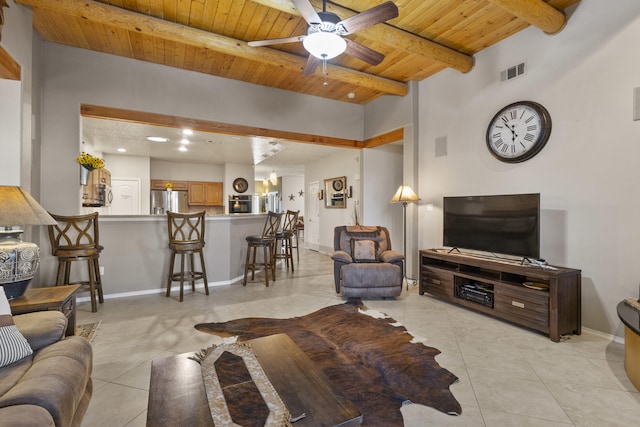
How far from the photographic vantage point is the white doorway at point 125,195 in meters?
7.14

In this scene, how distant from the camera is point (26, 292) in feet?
6.70

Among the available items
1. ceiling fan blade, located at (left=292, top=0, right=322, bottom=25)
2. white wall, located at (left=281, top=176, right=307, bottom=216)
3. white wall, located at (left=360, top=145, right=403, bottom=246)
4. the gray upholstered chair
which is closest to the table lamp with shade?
ceiling fan blade, located at (left=292, top=0, right=322, bottom=25)

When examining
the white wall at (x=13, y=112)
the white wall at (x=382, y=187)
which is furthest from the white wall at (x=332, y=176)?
the white wall at (x=13, y=112)

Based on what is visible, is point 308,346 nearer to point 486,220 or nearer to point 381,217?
point 486,220

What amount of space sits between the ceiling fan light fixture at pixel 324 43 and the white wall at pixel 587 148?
2.37 metres

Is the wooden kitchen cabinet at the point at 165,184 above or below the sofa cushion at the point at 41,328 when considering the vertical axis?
above

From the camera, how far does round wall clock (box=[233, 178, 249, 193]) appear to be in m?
8.12

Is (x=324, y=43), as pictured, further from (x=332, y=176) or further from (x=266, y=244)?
(x=332, y=176)

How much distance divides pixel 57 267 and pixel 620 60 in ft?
20.3

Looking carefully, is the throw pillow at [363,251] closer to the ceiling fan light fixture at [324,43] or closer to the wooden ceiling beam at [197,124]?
the wooden ceiling beam at [197,124]

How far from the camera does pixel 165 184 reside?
765 centimetres

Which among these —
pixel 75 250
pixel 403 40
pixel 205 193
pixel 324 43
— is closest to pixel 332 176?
pixel 205 193

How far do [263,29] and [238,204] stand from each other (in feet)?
17.2

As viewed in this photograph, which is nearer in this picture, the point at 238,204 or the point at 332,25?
the point at 332,25
